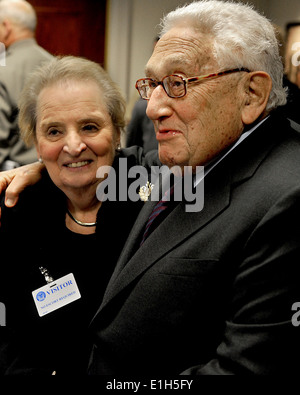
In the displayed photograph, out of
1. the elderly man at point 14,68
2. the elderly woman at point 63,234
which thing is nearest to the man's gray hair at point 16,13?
the elderly man at point 14,68

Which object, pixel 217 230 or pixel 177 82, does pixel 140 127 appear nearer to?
pixel 177 82

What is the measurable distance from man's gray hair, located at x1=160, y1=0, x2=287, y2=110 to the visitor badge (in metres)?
0.85

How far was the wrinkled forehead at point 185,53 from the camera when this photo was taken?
1.18 meters

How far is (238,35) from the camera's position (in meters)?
1.16

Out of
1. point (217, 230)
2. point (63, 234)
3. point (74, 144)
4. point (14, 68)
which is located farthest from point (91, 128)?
point (14, 68)

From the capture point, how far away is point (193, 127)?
1209 mm

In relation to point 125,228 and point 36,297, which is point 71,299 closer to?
point 36,297

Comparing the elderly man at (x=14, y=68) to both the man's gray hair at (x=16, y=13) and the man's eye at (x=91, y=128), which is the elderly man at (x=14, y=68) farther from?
the man's eye at (x=91, y=128)

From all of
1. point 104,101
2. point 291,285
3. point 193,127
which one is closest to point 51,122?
point 104,101

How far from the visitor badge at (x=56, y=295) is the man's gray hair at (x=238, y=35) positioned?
85 centimetres

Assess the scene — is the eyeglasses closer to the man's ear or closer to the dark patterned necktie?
the man's ear

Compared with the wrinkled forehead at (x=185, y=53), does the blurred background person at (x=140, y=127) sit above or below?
below

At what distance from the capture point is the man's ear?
46.6 inches

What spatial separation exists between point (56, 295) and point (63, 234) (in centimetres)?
22
